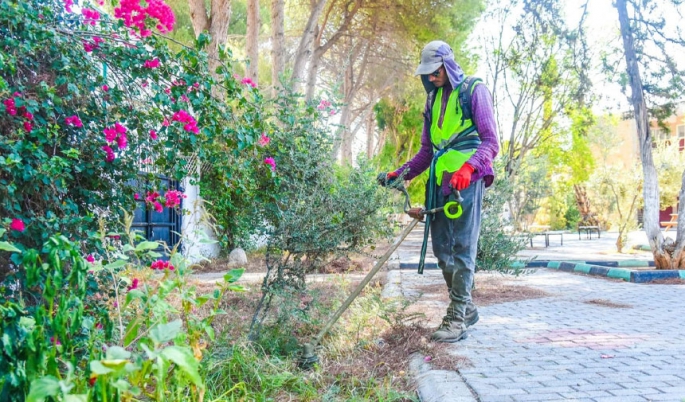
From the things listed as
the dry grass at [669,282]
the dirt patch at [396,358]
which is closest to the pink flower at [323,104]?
the dirt patch at [396,358]

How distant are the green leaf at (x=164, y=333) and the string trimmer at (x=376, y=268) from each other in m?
1.78

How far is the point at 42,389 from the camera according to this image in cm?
150

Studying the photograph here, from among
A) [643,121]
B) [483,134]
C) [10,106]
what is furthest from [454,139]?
[643,121]

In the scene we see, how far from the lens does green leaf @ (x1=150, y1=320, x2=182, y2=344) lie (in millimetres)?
1676

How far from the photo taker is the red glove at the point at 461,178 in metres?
3.69

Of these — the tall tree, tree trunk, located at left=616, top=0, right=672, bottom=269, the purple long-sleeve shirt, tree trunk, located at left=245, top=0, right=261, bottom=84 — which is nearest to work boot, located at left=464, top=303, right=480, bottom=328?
the purple long-sleeve shirt

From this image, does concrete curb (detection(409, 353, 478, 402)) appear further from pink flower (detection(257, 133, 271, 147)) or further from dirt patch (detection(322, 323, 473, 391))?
pink flower (detection(257, 133, 271, 147))

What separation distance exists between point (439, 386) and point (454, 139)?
1782 mm

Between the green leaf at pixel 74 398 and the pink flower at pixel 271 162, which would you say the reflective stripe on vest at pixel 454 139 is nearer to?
the pink flower at pixel 271 162

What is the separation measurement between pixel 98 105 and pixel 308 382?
214 cm

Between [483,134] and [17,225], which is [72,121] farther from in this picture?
[483,134]

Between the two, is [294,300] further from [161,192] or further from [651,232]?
[651,232]

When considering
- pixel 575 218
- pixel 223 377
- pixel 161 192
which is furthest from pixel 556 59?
pixel 575 218

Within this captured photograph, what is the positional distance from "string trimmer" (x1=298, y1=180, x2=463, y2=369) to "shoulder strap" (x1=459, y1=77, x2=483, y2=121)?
55cm
